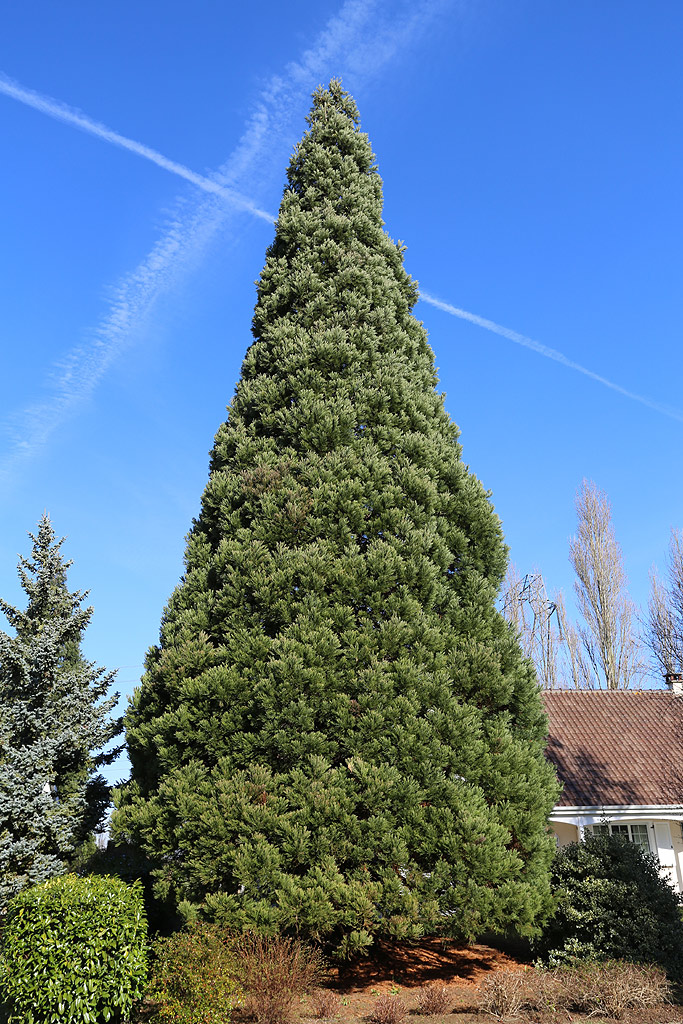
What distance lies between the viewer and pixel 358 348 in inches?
364

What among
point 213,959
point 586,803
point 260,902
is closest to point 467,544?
point 260,902

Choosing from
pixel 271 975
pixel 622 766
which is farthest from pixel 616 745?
pixel 271 975

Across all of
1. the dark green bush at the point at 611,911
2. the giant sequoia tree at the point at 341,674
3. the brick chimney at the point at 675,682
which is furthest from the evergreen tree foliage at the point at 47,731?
the brick chimney at the point at 675,682

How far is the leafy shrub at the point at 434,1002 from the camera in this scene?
21.6 feet

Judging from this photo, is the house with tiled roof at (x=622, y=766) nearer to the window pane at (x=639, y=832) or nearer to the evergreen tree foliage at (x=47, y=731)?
the window pane at (x=639, y=832)

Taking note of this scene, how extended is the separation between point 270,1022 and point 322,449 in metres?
5.80

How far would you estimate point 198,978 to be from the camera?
→ 603 cm

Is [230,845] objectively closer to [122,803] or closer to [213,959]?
[213,959]

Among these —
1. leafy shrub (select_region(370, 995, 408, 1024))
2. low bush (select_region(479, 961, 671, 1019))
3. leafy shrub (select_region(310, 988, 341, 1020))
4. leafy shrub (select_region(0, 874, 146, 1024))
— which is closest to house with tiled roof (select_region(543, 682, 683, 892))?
low bush (select_region(479, 961, 671, 1019))

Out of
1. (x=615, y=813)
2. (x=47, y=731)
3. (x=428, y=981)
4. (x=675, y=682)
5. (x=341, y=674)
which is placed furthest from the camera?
(x=675, y=682)

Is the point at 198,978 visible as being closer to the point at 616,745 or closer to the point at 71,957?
the point at 71,957

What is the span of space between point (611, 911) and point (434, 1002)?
8.23 ft

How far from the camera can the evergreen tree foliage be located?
1037 cm

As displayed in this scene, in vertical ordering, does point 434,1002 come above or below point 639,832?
below
